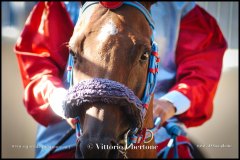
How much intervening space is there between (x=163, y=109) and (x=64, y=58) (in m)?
0.31

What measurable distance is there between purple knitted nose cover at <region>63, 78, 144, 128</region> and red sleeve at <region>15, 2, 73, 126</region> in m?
0.38

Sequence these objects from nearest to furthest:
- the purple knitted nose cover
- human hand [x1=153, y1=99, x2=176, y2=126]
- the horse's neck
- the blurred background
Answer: the purple knitted nose cover < the horse's neck < human hand [x1=153, y1=99, x2=176, y2=126] < the blurred background

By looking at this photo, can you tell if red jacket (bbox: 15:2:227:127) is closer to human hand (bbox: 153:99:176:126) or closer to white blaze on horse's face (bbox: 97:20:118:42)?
human hand (bbox: 153:99:176:126)

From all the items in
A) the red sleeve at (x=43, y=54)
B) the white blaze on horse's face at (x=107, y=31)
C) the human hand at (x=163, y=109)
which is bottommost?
the human hand at (x=163, y=109)

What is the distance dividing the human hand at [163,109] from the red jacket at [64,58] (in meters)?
0.10

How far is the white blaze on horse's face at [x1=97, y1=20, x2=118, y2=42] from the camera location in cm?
64

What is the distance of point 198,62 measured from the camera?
1.14 meters

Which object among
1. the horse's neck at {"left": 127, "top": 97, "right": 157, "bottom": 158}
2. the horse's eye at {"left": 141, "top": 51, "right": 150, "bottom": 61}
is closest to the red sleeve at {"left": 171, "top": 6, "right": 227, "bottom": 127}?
the horse's neck at {"left": 127, "top": 97, "right": 157, "bottom": 158}

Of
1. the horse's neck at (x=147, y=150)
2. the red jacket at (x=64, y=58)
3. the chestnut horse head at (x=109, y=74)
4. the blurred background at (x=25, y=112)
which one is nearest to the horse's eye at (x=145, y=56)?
the chestnut horse head at (x=109, y=74)

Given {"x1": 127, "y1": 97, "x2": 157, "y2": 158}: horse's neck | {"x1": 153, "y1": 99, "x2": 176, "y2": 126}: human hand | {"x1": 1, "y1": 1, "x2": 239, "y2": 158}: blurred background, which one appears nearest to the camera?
{"x1": 127, "y1": 97, "x2": 157, "y2": 158}: horse's neck

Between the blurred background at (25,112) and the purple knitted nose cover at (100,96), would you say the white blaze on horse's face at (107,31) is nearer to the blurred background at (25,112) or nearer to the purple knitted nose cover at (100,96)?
the purple knitted nose cover at (100,96)

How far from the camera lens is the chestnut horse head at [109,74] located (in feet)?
1.90

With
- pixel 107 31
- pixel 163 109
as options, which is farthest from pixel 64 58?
pixel 107 31

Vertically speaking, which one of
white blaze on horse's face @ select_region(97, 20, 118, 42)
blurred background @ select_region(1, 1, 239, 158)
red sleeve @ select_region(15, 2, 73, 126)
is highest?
white blaze on horse's face @ select_region(97, 20, 118, 42)
